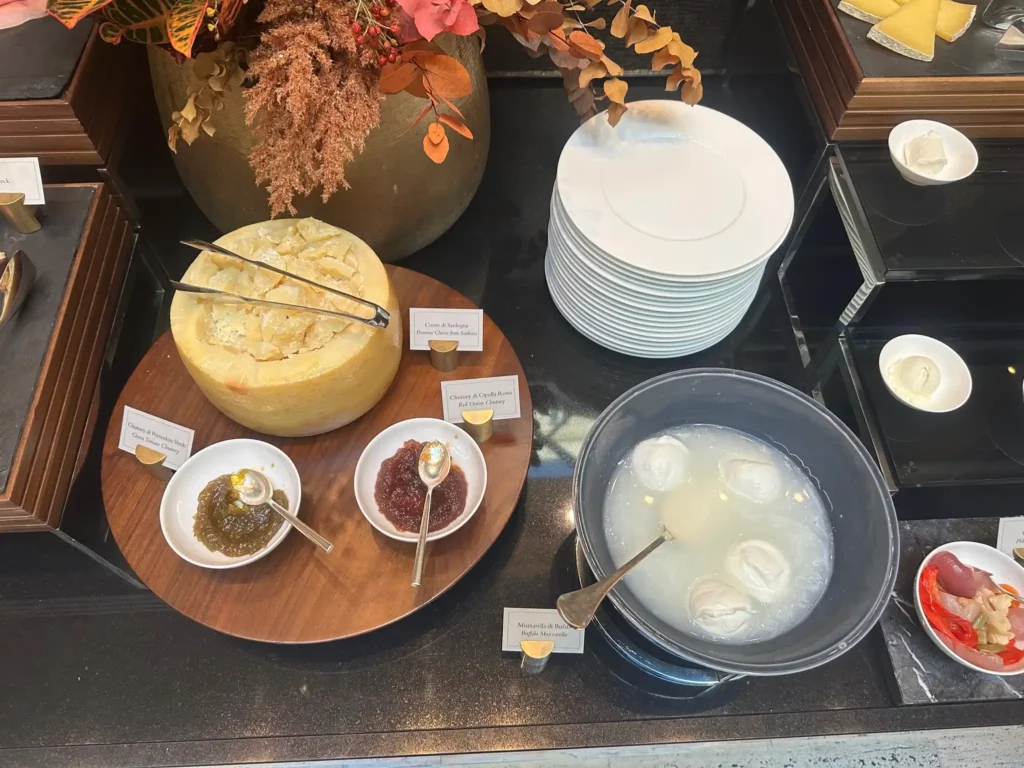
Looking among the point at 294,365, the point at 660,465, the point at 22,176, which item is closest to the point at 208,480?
the point at 294,365

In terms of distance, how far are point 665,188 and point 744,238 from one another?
0.46 ft

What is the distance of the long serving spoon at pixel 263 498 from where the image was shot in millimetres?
927

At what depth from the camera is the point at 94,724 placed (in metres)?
0.98

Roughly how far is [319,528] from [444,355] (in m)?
0.30

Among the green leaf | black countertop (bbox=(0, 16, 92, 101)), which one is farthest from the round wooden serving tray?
the green leaf

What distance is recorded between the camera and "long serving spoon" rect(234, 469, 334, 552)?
3.04 ft

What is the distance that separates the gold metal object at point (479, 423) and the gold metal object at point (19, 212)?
0.67 metres

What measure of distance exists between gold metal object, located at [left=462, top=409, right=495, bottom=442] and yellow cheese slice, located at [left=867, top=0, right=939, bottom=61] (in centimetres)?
81

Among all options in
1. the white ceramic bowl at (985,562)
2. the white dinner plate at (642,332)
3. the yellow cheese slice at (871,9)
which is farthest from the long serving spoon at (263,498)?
the yellow cheese slice at (871,9)

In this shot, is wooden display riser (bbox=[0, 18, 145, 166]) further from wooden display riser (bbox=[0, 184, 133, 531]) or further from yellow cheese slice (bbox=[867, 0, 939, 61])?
yellow cheese slice (bbox=[867, 0, 939, 61])

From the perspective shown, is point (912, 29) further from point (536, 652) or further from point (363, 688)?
point (363, 688)

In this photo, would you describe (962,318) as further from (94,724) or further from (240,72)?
(94,724)

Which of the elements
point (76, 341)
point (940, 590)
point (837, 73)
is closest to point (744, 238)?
point (837, 73)

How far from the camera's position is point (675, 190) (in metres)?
1.08
